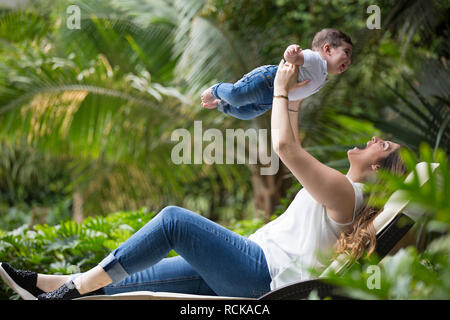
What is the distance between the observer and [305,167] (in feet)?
4.99

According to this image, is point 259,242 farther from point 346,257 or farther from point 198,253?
point 346,257

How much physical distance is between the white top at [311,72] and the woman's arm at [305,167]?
59 mm

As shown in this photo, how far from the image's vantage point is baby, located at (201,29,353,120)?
5.51ft

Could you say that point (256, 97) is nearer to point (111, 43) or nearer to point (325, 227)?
point (325, 227)

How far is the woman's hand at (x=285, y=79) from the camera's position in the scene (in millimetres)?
1594

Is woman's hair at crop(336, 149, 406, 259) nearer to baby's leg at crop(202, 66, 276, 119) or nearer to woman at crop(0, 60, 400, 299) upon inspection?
woman at crop(0, 60, 400, 299)

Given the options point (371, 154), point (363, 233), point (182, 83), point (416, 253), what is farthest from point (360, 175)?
point (182, 83)

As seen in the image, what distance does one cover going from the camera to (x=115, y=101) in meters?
4.04

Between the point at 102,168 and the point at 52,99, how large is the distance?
1.33 m

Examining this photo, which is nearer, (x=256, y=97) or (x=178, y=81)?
(x=256, y=97)

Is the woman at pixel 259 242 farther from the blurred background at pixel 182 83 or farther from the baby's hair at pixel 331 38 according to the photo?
the blurred background at pixel 182 83

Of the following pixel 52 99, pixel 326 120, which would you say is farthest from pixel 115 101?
pixel 326 120
